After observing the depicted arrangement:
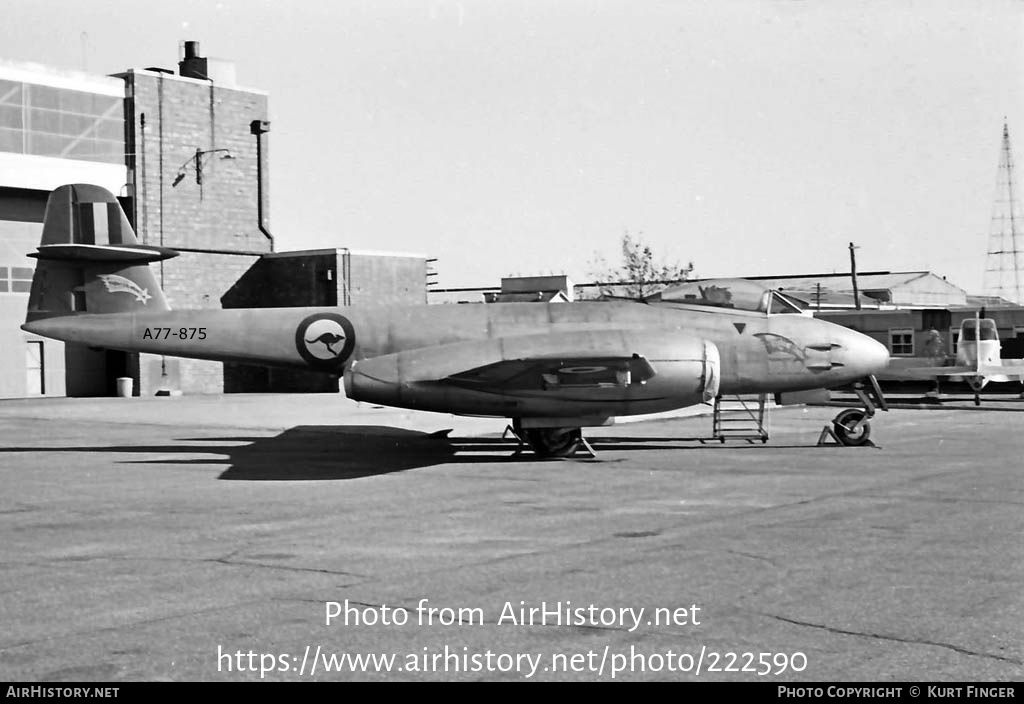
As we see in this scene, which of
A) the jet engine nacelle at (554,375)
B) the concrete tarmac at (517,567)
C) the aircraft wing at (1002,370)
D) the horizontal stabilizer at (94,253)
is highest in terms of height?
the horizontal stabilizer at (94,253)

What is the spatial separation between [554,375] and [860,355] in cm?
514

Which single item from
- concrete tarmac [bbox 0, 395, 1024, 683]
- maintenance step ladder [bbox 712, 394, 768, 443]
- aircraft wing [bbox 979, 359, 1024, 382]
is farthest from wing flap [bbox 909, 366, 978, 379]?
concrete tarmac [bbox 0, 395, 1024, 683]

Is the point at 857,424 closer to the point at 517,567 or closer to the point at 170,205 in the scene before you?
the point at 517,567

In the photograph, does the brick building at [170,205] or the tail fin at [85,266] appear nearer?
the tail fin at [85,266]

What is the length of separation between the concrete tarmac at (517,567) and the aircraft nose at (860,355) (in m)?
1.38

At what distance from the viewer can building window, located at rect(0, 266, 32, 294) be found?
136 feet

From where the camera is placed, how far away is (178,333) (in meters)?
17.2

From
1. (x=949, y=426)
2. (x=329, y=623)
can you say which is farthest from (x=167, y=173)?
(x=329, y=623)

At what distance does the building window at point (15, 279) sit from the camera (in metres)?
41.3

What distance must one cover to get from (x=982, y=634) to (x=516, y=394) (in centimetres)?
988

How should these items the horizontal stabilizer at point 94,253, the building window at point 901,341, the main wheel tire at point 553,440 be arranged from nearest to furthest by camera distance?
1. the main wheel tire at point 553,440
2. the horizontal stabilizer at point 94,253
3. the building window at point 901,341

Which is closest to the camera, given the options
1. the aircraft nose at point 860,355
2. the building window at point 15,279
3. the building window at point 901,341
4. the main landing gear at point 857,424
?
the aircraft nose at point 860,355

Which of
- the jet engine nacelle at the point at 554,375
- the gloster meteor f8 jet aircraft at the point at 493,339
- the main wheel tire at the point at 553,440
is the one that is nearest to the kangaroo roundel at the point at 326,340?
the gloster meteor f8 jet aircraft at the point at 493,339

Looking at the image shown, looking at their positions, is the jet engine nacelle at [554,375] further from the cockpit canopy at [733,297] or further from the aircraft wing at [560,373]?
the cockpit canopy at [733,297]
